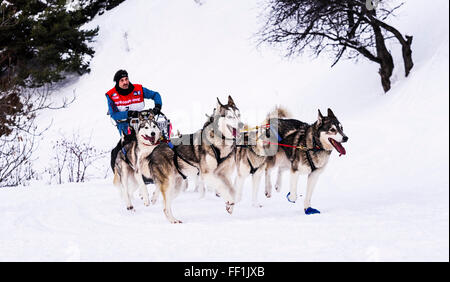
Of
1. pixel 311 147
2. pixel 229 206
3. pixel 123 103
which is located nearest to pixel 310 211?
pixel 311 147

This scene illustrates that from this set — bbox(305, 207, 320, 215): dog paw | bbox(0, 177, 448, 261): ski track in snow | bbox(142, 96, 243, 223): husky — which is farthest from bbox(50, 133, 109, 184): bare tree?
bbox(305, 207, 320, 215): dog paw

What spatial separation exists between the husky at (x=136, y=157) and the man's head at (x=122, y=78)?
25.8 inches

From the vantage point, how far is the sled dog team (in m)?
3.62

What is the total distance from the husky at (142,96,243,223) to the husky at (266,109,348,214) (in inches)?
30.6

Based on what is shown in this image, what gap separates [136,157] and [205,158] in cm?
94

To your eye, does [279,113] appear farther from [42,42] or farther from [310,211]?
[42,42]

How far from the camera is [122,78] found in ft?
14.9

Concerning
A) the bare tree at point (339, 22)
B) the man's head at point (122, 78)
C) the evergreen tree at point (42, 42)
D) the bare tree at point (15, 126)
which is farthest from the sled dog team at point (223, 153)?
the evergreen tree at point (42, 42)

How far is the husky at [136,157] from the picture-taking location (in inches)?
152

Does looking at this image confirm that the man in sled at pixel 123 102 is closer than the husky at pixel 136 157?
No

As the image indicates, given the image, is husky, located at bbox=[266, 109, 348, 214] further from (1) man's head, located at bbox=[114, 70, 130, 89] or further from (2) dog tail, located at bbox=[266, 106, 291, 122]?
(1) man's head, located at bbox=[114, 70, 130, 89]

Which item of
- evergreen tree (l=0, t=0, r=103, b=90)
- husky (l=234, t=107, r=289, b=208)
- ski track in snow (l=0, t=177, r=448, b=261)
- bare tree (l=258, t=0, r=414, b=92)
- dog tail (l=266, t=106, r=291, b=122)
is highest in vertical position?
evergreen tree (l=0, t=0, r=103, b=90)

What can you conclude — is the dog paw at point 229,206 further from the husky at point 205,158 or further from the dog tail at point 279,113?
the dog tail at point 279,113

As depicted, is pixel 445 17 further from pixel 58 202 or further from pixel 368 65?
pixel 58 202
